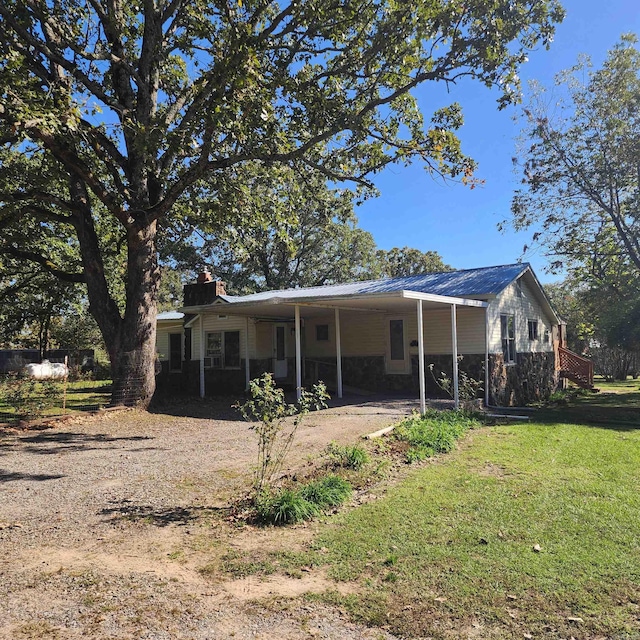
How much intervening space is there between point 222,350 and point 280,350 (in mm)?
2302

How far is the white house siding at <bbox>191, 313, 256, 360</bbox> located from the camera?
18578 mm

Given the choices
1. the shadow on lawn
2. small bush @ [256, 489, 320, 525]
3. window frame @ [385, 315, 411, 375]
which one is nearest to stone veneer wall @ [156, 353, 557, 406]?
window frame @ [385, 315, 411, 375]

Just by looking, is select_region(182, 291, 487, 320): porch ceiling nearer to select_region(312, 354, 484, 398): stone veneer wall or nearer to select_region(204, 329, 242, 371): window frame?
select_region(312, 354, 484, 398): stone veneer wall

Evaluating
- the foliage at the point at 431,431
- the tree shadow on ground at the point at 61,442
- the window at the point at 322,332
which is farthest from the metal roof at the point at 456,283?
the tree shadow on ground at the point at 61,442

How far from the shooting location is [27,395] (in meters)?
11.2

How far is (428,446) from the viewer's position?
26.1ft

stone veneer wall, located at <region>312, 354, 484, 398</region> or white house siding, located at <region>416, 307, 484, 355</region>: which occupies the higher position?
white house siding, located at <region>416, 307, 484, 355</region>

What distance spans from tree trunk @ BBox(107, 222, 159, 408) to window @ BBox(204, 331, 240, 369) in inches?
272

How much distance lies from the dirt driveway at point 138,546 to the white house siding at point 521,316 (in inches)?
329

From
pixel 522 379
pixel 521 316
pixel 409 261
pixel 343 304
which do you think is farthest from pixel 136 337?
pixel 409 261

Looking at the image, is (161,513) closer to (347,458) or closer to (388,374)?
(347,458)

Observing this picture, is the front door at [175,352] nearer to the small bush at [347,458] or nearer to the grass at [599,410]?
the grass at [599,410]

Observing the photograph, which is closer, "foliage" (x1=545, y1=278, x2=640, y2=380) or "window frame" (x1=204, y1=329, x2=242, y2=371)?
"foliage" (x1=545, y1=278, x2=640, y2=380)

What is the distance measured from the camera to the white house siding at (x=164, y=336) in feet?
74.6
